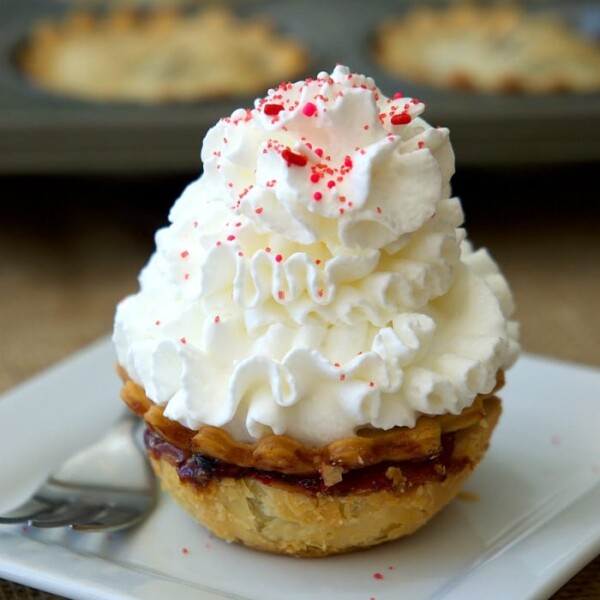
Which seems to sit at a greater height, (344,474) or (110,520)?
(344,474)

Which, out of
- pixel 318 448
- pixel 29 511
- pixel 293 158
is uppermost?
pixel 293 158

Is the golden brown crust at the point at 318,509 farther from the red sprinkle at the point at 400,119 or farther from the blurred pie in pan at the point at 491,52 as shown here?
the blurred pie in pan at the point at 491,52

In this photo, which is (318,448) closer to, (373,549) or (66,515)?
(373,549)

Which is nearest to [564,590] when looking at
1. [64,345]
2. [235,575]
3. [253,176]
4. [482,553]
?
[482,553]

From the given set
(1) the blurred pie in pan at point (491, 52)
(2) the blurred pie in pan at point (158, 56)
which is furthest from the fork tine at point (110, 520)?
(1) the blurred pie in pan at point (491, 52)

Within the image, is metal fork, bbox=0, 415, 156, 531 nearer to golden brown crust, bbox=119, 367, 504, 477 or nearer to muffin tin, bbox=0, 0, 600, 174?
golden brown crust, bbox=119, 367, 504, 477

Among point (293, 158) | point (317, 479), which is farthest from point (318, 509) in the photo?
point (293, 158)
